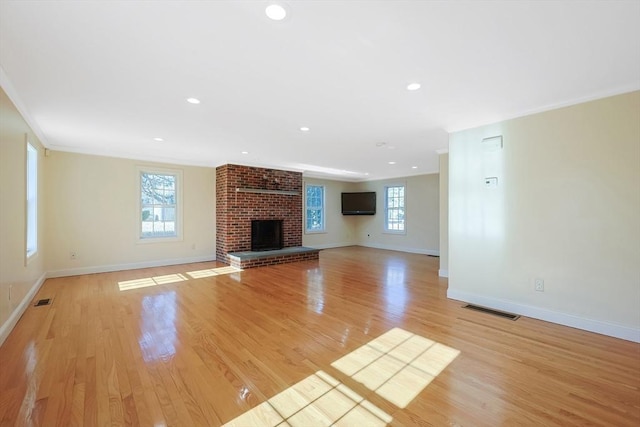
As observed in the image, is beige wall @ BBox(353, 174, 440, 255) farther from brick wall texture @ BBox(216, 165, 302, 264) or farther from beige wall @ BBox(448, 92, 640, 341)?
beige wall @ BBox(448, 92, 640, 341)

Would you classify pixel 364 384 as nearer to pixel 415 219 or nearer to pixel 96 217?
pixel 96 217

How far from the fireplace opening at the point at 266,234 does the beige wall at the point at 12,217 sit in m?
3.87

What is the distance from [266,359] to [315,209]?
269 inches

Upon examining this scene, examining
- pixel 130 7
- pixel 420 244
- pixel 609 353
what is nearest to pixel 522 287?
pixel 609 353

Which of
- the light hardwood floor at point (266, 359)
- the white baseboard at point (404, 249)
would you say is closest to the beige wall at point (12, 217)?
the light hardwood floor at point (266, 359)

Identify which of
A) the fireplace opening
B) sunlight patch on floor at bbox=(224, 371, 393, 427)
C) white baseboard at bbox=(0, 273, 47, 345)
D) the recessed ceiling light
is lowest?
sunlight patch on floor at bbox=(224, 371, 393, 427)

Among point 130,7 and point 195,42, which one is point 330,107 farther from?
point 130,7

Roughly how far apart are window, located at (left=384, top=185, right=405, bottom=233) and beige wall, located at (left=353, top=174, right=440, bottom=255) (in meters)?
0.13

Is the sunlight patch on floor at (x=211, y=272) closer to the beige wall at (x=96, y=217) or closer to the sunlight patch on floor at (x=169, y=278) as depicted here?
the sunlight patch on floor at (x=169, y=278)

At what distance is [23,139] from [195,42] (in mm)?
2951

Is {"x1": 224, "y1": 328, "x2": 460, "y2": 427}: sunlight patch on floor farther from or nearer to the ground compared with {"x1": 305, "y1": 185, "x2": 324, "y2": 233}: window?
nearer to the ground

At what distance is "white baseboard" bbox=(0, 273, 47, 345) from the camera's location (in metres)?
2.58

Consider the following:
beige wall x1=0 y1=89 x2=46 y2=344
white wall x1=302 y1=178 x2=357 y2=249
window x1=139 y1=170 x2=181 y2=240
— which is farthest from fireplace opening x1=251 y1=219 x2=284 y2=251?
beige wall x1=0 y1=89 x2=46 y2=344

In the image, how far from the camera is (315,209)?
8.98 meters
